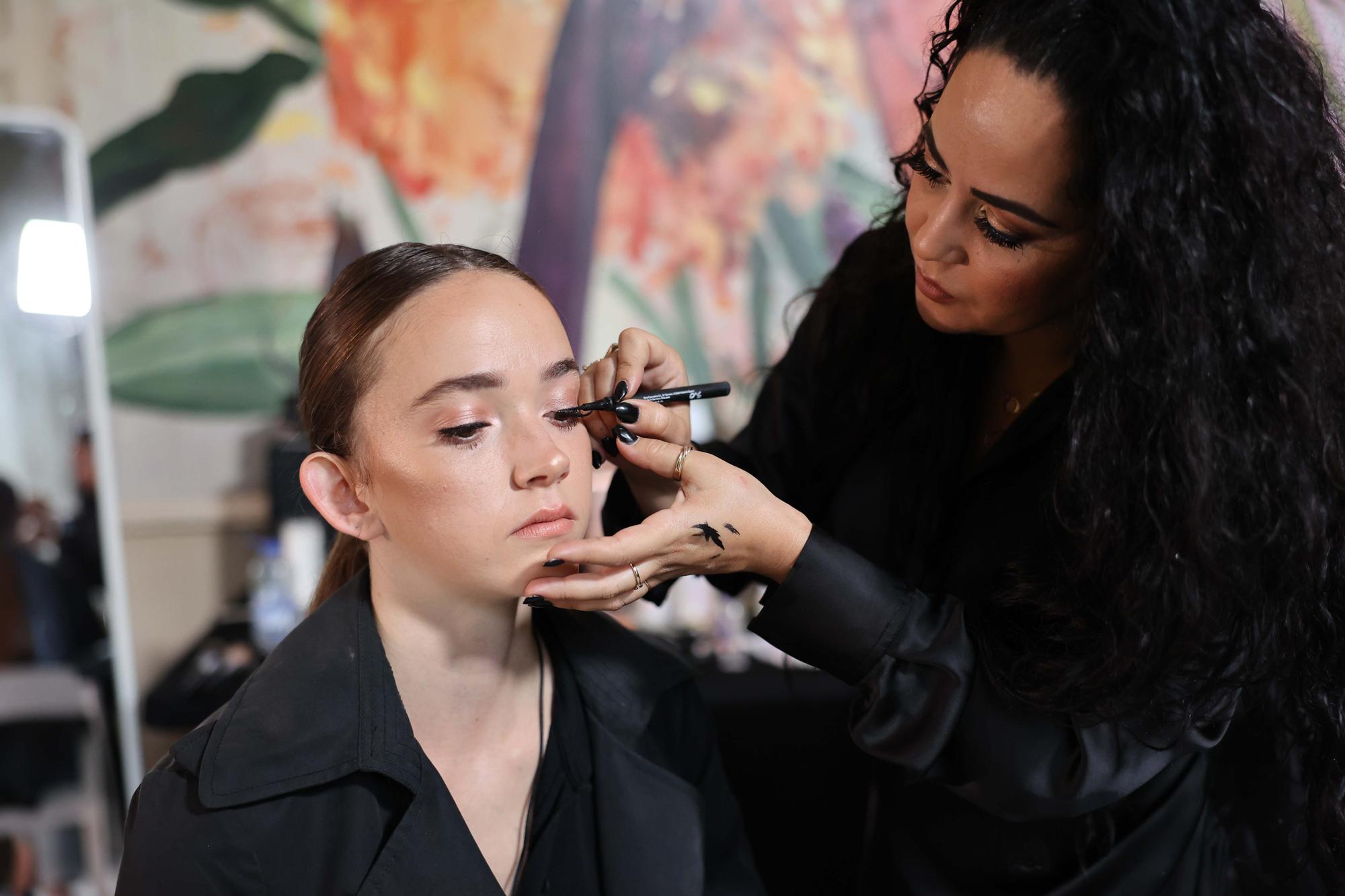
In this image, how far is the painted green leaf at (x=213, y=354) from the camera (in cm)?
248

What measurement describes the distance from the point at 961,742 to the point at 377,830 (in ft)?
1.92

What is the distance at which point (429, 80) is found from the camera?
8.32ft

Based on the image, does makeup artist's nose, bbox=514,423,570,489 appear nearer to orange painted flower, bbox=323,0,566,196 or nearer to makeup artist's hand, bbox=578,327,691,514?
makeup artist's hand, bbox=578,327,691,514

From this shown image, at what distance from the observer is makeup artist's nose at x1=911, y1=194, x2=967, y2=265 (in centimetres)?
96

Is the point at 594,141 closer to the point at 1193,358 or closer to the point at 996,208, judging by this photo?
the point at 996,208

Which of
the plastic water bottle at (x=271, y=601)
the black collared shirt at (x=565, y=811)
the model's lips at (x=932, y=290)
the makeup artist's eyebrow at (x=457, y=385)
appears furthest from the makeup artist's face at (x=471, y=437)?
the plastic water bottle at (x=271, y=601)

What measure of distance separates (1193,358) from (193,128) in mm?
2390

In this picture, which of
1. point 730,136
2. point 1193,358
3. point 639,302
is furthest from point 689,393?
point 730,136

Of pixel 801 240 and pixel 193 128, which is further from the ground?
pixel 193 128

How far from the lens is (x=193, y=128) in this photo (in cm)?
246

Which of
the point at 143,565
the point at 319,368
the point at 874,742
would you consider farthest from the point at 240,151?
the point at 874,742

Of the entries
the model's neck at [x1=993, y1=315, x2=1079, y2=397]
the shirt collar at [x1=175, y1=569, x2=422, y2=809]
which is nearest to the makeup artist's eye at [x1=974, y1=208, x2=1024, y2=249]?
the model's neck at [x1=993, y1=315, x2=1079, y2=397]

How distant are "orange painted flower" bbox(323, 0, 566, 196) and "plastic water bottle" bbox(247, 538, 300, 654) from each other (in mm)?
979

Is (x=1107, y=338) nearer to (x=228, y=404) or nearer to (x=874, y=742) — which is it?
(x=874, y=742)
